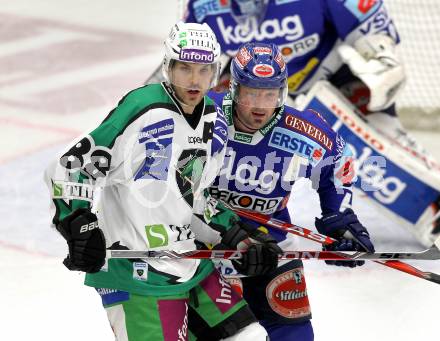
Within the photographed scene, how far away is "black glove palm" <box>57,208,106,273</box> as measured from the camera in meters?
2.82

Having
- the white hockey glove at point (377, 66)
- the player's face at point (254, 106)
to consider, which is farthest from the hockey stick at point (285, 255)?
the white hockey glove at point (377, 66)

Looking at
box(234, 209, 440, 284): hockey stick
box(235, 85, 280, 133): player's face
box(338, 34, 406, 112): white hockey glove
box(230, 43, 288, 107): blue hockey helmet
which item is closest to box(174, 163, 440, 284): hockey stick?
box(234, 209, 440, 284): hockey stick

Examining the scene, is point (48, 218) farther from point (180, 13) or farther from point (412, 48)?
point (412, 48)

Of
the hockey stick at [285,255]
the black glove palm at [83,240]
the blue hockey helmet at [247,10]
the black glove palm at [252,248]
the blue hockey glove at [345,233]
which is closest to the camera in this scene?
the black glove palm at [83,240]

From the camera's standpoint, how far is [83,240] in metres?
2.81

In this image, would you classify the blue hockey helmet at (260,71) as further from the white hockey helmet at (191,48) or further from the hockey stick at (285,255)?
the hockey stick at (285,255)

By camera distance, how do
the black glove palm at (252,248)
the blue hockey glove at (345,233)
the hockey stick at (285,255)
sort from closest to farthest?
the hockey stick at (285,255), the black glove palm at (252,248), the blue hockey glove at (345,233)

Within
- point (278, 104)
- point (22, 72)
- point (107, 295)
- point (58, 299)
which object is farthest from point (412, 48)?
point (107, 295)

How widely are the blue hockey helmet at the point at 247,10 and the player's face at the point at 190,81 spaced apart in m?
1.94

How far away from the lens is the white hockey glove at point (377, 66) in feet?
15.9

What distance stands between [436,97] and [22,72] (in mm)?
2618

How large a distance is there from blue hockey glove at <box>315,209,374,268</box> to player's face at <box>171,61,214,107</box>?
0.68 m

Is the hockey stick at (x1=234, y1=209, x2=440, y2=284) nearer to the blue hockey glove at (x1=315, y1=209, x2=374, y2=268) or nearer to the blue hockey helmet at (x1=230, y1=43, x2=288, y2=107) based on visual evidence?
the blue hockey glove at (x1=315, y1=209, x2=374, y2=268)

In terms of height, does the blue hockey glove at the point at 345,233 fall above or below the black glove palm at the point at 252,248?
above
